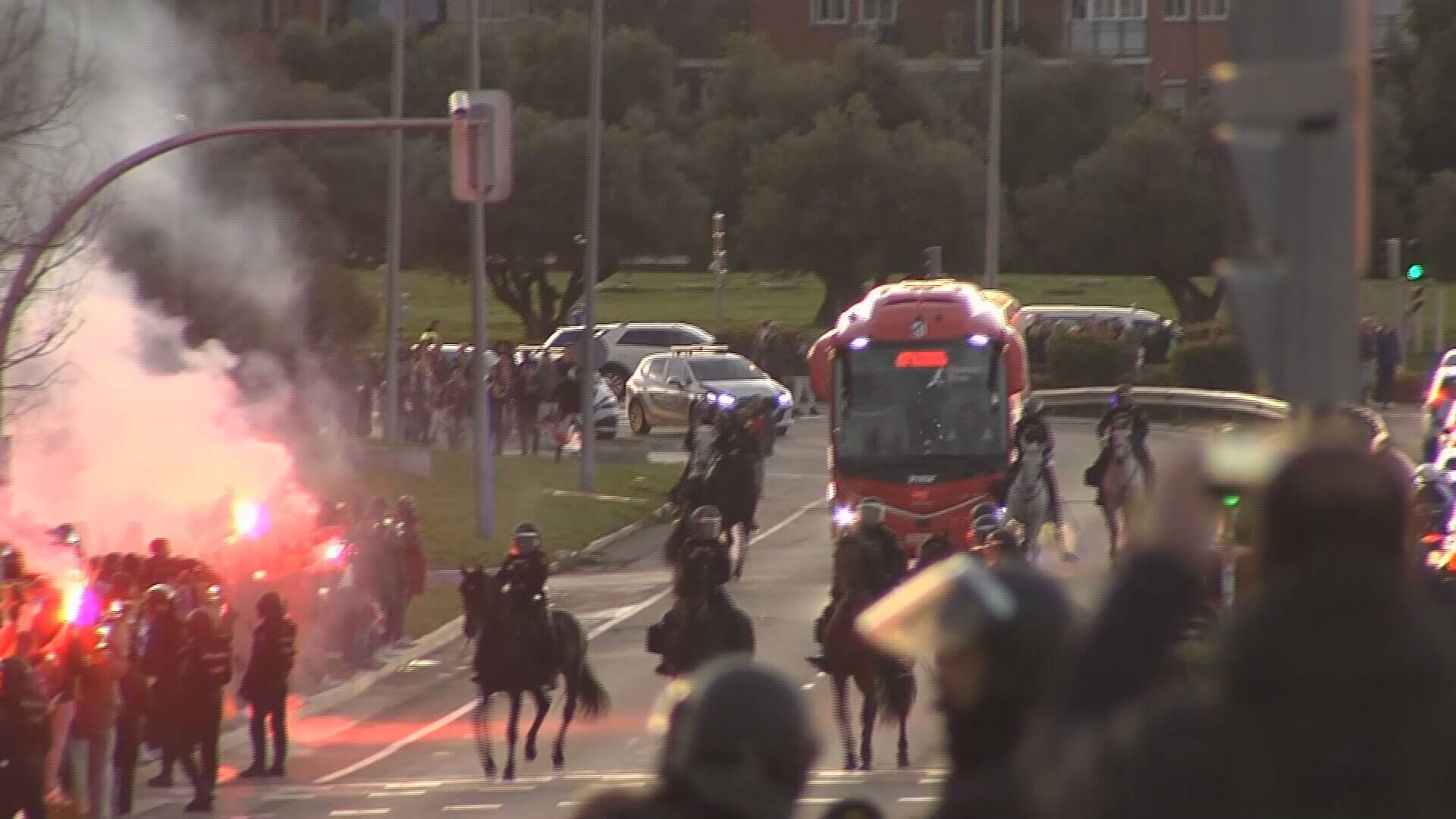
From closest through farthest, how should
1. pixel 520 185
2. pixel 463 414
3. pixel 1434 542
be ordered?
pixel 1434 542 < pixel 463 414 < pixel 520 185

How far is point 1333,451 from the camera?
12.1 ft

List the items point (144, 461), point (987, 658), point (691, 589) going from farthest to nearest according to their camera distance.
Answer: point (144, 461) → point (691, 589) → point (987, 658)

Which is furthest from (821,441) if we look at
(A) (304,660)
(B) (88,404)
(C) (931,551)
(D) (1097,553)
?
(C) (931,551)

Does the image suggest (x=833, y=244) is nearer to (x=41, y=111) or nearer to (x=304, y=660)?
(x=41, y=111)

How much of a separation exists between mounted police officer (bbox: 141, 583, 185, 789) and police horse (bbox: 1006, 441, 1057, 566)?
11.0m

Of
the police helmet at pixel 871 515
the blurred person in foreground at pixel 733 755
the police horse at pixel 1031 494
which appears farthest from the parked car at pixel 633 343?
the blurred person in foreground at pixel 733 755

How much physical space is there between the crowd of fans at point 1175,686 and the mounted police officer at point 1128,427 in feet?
76.7

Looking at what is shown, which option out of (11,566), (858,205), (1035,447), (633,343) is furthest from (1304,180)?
(858,205)

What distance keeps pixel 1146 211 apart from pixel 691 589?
5360 centimetres

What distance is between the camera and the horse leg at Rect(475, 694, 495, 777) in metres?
18.6

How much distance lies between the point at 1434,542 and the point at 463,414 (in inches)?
1134

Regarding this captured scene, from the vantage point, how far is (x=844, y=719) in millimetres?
18719

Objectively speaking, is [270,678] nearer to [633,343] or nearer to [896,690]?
[896,690]

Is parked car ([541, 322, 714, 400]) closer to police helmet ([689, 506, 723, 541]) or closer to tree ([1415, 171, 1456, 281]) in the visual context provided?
tree ([1415, 171, 1456, 281])
